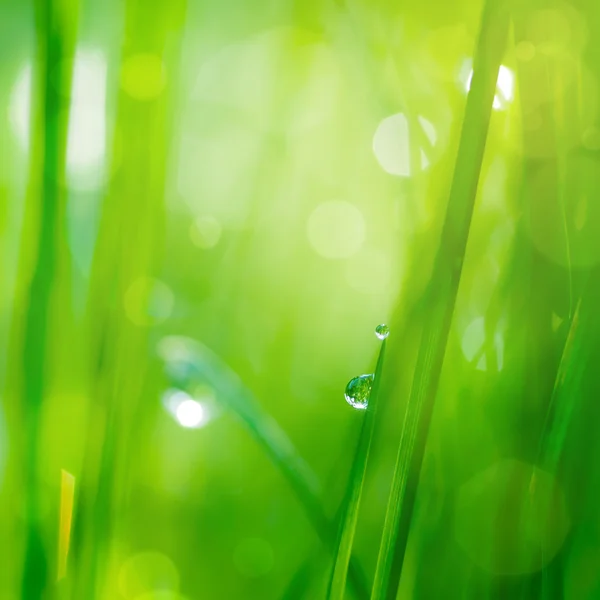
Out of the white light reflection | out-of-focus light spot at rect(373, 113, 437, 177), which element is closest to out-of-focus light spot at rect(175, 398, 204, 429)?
the white light reflection

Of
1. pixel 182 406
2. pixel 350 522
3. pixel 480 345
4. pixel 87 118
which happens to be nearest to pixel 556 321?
pixel 480 345

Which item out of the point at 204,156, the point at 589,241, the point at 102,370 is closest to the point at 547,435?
the point at 589,241

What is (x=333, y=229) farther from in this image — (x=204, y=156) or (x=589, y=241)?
(x=589, y=241)

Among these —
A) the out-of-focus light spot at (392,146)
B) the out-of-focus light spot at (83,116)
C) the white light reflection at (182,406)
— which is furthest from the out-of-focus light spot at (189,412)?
the out-of-focus light spot at (392,146)

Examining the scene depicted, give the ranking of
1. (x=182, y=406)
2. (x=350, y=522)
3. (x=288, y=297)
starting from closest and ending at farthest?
(x=350, y=522) → (x=182, y=406) → (x=288, y=297)

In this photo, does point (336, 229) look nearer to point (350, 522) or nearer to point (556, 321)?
point (556, 321)

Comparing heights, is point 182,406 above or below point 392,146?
below
